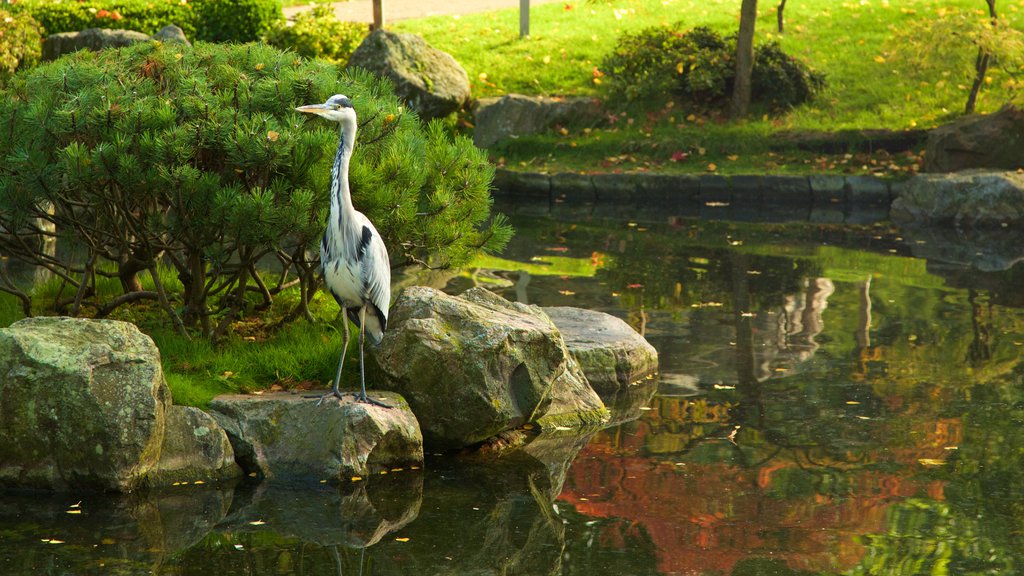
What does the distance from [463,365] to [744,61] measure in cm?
1224

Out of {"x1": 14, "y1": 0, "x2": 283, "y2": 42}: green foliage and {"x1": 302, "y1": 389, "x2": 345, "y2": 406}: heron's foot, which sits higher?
{"x1": 14, "y1": 0, "x2": 283, "y2": 42}: green foliage

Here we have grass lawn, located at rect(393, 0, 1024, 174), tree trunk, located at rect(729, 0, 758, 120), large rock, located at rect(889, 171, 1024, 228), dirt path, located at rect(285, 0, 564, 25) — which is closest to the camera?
large rock, located at rect(889, 171, 1024, 228)

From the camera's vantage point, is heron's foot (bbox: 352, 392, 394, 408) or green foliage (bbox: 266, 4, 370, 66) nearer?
heron's foot (bbox: 352, 392, 394, 408)

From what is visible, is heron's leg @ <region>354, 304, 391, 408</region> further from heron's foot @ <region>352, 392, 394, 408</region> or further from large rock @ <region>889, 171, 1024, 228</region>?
large rock @ <region>889, 171, 1024, 228</region>

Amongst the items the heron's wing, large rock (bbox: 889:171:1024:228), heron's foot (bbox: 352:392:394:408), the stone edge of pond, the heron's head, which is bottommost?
the stone edge of pond

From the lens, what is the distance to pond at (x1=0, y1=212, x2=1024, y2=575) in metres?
5.67

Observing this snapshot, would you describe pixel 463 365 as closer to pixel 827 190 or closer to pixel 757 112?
pixel 827 190

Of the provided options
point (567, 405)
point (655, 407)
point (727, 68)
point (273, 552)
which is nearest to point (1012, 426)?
point (655, 407)

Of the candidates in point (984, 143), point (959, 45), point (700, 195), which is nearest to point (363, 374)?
point (700, 195)

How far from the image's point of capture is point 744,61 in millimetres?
18125

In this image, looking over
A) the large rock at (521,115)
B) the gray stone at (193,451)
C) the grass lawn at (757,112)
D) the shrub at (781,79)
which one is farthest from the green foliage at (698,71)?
the gray stone at (193,451)

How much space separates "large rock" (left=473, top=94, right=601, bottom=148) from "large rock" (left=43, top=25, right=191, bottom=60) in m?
4.52

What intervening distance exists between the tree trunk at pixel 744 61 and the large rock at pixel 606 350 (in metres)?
9.66

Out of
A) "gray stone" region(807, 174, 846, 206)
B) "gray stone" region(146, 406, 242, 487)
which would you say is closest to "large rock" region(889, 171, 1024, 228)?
"gray stone" region(807, 174, 846, 206)
